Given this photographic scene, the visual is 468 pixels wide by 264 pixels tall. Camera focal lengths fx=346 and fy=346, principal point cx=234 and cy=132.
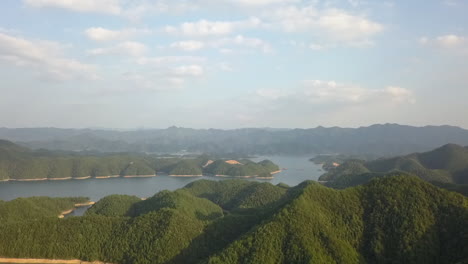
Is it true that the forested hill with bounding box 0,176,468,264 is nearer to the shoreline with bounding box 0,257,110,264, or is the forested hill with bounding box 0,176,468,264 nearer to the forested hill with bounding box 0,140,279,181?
the shoreline with bounding box 0,257,110,264

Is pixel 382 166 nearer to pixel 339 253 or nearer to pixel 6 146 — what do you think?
pixel 339 253

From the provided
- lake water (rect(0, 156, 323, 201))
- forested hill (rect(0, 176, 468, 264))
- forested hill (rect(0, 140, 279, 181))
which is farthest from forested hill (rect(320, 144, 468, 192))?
forested hill (rect(0, 176, 468, 264))

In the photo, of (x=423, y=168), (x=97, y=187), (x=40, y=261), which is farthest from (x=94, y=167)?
(x=423, y=168)

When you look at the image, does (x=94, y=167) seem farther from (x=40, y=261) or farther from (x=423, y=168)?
(x=423, y=168)

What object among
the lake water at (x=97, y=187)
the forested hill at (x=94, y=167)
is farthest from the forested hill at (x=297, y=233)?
the forested hill at (x=94, y=167)

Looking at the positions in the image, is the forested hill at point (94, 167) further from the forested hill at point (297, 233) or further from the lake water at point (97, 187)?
the forested hill at point (297, 233)

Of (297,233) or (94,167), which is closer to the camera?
(297,233)
